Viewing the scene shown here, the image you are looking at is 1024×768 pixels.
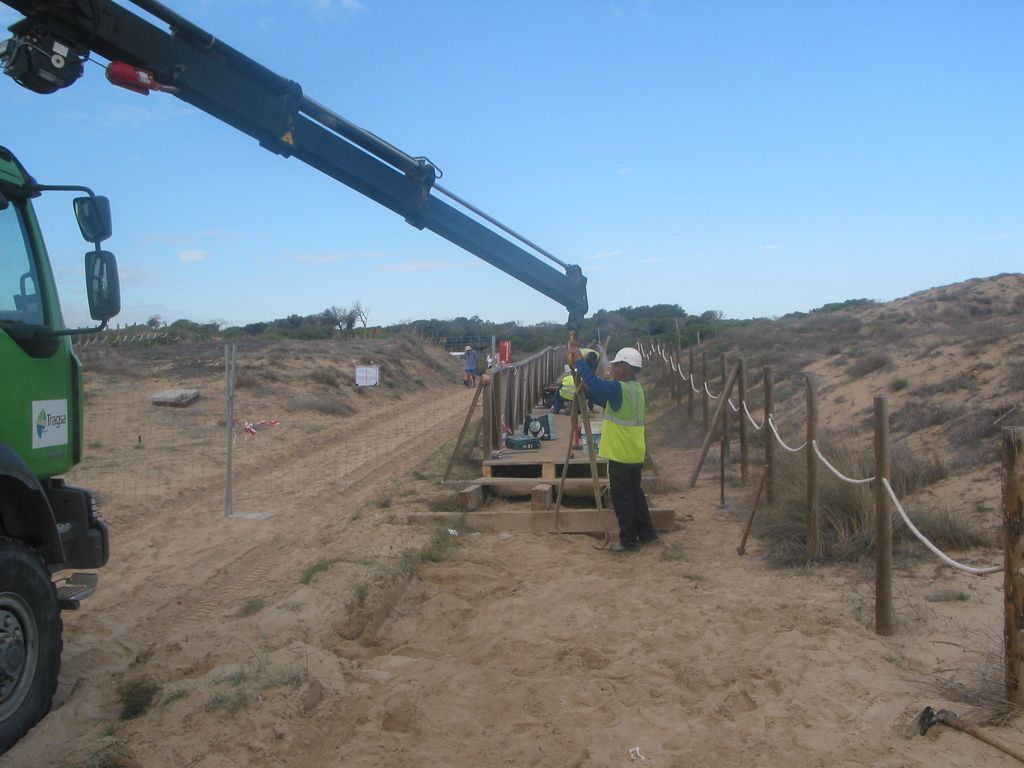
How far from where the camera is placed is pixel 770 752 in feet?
13.3

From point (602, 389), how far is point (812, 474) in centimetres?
211

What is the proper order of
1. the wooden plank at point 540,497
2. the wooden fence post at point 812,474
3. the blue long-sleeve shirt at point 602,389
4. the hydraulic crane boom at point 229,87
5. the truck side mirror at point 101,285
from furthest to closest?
the wooden plank at point 540,497 → the blue long-sleeve shirt at point 602,389 → the wooden fence post at point 812,474 → the hydraulic crane boom at point 229,87 → the truck side mirror at point 101,285

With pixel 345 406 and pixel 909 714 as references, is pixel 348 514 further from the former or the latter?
pixel 345 406

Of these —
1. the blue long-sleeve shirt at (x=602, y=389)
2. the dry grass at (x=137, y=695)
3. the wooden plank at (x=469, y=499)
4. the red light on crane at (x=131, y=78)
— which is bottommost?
the dry grass at (x=137, y=695)

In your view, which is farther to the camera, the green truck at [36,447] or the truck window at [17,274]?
the truck window at [17,274]

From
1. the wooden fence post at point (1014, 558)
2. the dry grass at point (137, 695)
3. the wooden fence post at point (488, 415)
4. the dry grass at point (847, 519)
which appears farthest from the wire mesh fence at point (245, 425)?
the wooden fence post at point (1014, 558)

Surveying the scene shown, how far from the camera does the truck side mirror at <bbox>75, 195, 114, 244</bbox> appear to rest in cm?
486

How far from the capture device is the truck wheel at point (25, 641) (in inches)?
164

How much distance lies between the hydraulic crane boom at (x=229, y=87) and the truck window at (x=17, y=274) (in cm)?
155

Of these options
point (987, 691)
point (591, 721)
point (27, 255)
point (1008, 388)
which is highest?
point (27, 255)

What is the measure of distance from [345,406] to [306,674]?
56.3ft

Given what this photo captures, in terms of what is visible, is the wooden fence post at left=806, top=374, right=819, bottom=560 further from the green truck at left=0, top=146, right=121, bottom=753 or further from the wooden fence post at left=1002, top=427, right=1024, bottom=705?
the green truck at left=0, top=146, right=121, bottom=753

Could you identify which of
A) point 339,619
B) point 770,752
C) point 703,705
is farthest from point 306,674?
point 770,752

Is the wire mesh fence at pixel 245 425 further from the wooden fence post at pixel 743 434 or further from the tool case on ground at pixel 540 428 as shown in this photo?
the wooden fence post at pixel 743 434
